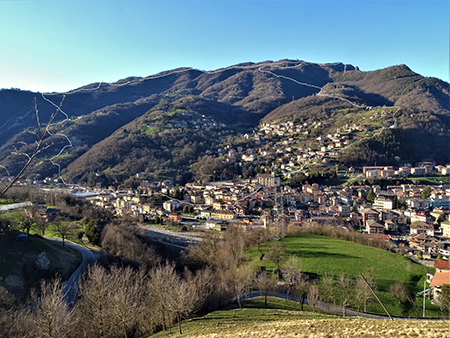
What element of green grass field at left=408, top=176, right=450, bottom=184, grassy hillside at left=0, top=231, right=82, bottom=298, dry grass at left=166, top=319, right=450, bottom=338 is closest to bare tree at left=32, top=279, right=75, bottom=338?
dry grass at left=166, top=319, right=450, bottom=338

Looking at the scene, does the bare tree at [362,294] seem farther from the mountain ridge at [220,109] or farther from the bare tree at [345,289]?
the mountain ridge at [220,109]

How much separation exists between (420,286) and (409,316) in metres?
2.91

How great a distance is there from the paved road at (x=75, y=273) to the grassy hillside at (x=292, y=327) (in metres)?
4.94

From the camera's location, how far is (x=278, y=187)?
4031 cm

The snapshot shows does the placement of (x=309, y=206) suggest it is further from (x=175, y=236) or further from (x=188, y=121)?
(x=188, y=121)

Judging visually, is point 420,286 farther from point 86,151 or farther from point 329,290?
point 86,151

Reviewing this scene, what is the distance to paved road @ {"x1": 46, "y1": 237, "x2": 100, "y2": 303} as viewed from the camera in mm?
11688

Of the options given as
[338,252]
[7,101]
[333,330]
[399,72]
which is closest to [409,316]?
[338,252]

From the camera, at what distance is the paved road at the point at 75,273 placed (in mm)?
11688

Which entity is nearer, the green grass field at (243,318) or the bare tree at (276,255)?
the green grass field at (243,318)

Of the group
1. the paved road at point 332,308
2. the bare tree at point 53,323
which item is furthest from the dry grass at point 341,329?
the paved road at point 332,308

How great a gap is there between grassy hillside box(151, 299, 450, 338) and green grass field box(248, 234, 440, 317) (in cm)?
556

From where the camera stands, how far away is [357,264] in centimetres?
1622

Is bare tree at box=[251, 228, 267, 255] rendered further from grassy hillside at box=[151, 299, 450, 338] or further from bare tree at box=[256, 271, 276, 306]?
grassy hillside at box=[151, 299, 450, 338]
